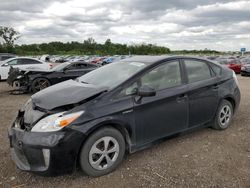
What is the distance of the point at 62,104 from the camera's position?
324cm

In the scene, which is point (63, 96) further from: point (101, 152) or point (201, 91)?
point (201, 91)

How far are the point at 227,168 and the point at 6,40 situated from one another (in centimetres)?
7167

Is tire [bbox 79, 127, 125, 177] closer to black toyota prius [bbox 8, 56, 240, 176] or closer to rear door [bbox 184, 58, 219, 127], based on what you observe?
black toyota prius [bbox 8, 56, 240, 176]

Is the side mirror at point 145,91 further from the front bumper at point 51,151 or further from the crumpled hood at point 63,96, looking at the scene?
the front bumper at point 51,151

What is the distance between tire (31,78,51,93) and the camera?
9375 mm

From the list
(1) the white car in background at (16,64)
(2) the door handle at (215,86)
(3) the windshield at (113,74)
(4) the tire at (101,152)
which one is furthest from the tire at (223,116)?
(1) the white car in background at (16,64)

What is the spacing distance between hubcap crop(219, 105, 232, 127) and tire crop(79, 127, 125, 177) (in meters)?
2.34

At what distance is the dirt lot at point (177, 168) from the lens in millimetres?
3170

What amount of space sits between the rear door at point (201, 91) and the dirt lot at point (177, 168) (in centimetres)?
43

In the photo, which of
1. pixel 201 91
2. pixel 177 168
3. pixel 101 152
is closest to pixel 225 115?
pixel 201 91

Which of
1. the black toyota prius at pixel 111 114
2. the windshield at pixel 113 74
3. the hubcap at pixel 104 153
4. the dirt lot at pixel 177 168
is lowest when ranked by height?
the dirt lot at pixel 177 168

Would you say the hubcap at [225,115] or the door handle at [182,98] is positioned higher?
the door handle at [182,98]

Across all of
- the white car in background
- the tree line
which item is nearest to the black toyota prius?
the white car in background

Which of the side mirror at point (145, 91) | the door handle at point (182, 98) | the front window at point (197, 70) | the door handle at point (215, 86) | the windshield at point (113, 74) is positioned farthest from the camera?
the door handle at point (215, 86)
